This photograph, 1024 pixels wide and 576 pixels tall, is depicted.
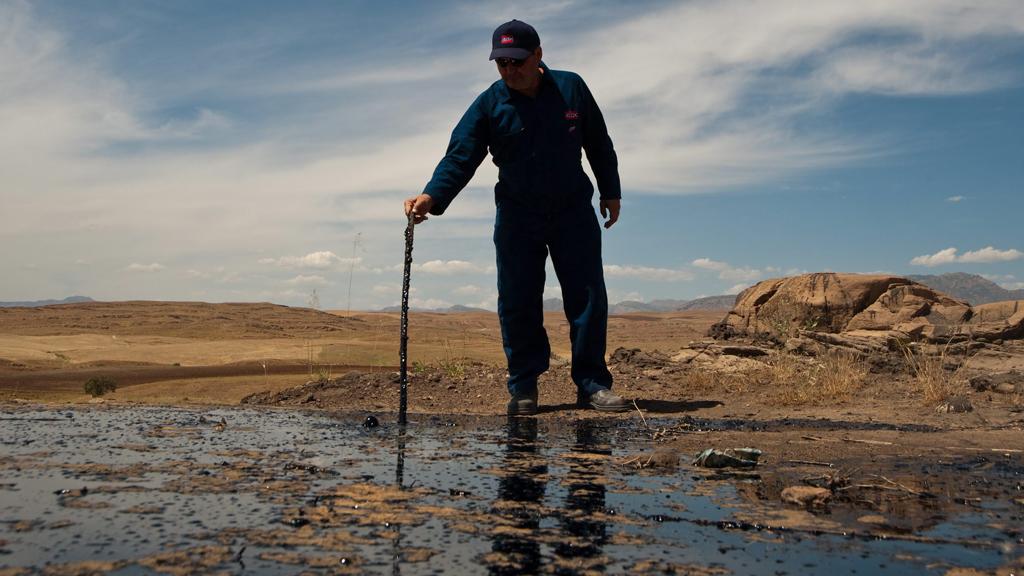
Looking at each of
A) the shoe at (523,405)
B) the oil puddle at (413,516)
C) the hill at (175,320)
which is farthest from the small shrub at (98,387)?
the hill at (175,320)

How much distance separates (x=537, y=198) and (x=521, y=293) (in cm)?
56

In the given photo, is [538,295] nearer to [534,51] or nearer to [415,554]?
[534,51]

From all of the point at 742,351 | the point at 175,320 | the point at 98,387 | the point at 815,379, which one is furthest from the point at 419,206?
the point at 175,320

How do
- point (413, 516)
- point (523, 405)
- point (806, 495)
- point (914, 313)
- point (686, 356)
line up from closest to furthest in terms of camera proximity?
point (413, 516) → point (806, 495) → point (523, 405) → point (686, 356) → point (914, 313)

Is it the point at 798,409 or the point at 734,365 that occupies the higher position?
the point at 734,365

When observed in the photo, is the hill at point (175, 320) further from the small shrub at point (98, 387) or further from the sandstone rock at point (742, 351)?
the sandstone rock at point (742, 351)

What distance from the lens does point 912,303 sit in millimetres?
8305

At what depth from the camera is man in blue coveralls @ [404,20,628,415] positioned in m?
4.81

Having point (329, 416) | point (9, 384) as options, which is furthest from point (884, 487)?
point (9, 384)

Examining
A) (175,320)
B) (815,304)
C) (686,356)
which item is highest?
(815,304)

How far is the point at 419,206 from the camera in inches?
184

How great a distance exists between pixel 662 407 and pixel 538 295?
102 centimetres

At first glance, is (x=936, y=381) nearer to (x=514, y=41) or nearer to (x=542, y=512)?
(x=514, y=41)

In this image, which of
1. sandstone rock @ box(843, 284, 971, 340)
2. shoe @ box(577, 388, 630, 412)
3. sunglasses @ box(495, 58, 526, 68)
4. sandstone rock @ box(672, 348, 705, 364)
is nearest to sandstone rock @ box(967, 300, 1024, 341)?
sandstone rock @ box(843, 284, 971, 340)
